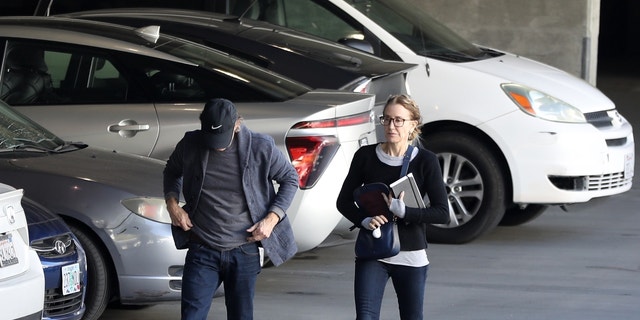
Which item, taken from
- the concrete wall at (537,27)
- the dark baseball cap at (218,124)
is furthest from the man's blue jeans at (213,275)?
the concrete wall at (537,27)

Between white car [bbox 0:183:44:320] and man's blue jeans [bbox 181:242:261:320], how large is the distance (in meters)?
0.61

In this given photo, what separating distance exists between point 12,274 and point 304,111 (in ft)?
8.38

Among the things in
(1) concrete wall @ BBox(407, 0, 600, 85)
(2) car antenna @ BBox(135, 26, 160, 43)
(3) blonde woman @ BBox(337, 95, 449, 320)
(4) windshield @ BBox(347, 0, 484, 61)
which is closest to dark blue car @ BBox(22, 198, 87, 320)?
(3) blonde woman @ BBox(337, 95, 449, 320)

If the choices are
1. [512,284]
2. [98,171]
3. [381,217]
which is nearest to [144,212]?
[98,171]

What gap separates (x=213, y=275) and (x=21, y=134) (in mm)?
2078

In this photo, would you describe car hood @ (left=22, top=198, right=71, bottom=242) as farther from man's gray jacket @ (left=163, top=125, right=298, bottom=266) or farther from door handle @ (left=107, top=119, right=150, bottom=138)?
door handle @ (left=107, top=119, right=150, bottom=138)

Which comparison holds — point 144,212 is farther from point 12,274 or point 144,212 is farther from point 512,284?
point 512,284

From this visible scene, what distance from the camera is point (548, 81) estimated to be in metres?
9.50

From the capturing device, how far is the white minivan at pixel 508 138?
355 inches

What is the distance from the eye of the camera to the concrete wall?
14.6 metres

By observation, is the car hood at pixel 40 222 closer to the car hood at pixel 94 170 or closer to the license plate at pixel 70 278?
the license plate at pixel 70 278

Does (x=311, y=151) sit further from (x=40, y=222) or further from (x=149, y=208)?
(x=40, y=222)

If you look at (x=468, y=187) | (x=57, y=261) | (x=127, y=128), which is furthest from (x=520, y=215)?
(x=57, y=261)

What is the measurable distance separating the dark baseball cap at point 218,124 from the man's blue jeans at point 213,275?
17.7 inches
